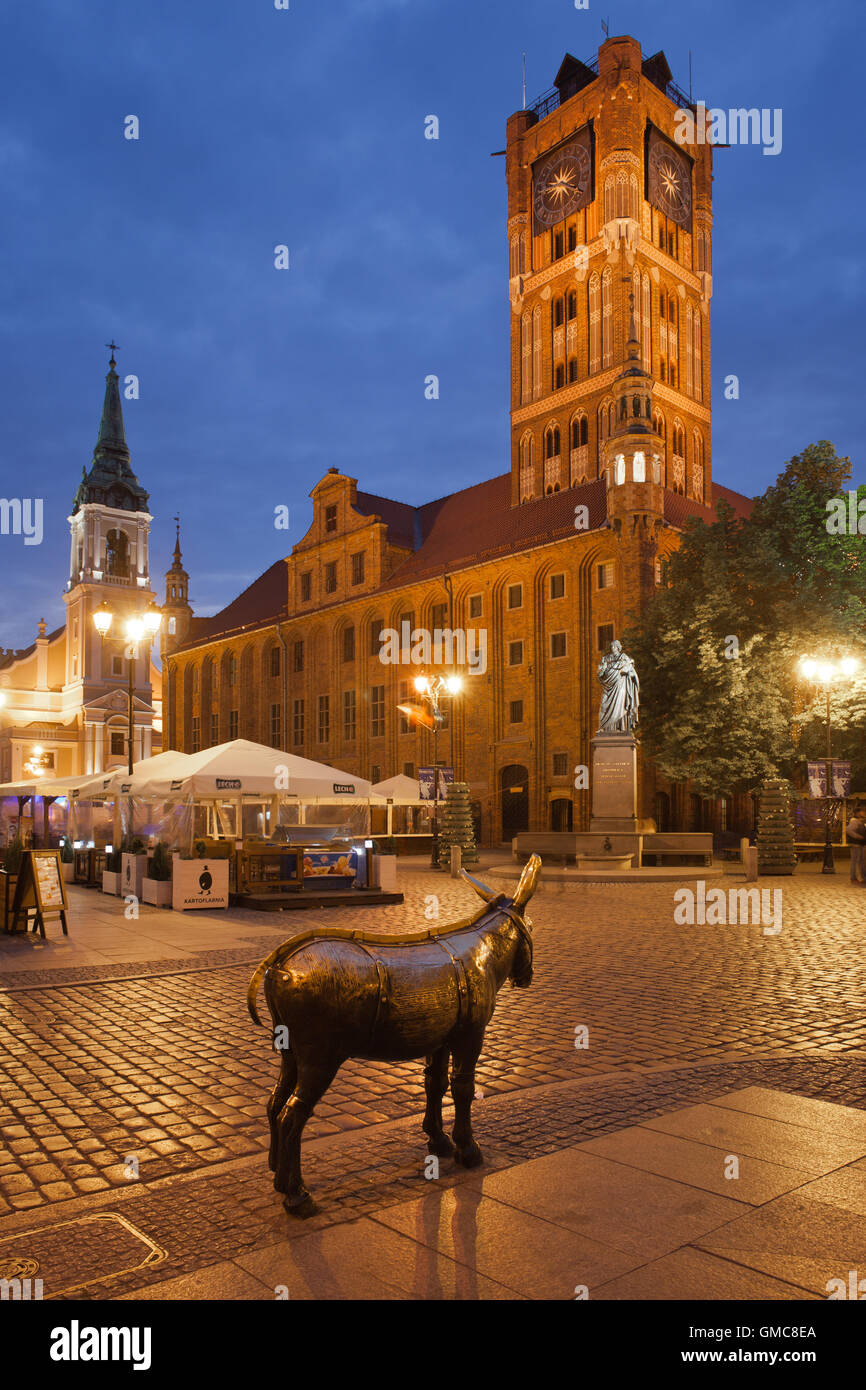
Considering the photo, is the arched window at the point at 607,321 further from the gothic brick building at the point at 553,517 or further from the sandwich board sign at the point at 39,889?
the sandwich board sign at the point at 39,889

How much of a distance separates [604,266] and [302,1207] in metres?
51.9

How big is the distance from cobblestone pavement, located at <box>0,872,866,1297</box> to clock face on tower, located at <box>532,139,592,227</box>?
4983cm

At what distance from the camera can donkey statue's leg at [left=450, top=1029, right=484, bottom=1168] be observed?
15.6 ft

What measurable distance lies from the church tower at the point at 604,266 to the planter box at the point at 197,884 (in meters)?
35.0

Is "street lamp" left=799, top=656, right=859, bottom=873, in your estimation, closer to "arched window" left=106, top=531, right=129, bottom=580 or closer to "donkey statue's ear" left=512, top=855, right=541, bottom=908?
"donkey statue's ear" left=512, top=855, right=541, bottom=908

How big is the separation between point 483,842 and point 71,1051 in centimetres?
3703

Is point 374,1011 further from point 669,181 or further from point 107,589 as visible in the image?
point 107,589

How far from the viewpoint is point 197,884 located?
57.3 feet

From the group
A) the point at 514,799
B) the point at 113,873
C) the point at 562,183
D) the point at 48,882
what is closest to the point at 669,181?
the point at 562,183

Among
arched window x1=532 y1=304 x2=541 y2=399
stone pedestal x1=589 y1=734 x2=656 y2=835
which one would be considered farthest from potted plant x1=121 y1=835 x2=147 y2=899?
arched window x1=532 y1=304 x2=541 y2=399

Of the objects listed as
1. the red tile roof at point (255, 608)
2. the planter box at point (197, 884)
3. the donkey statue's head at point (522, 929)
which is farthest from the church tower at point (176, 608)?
the donkey statue's head at point (522, 929)

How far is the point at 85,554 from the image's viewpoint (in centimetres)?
9019
